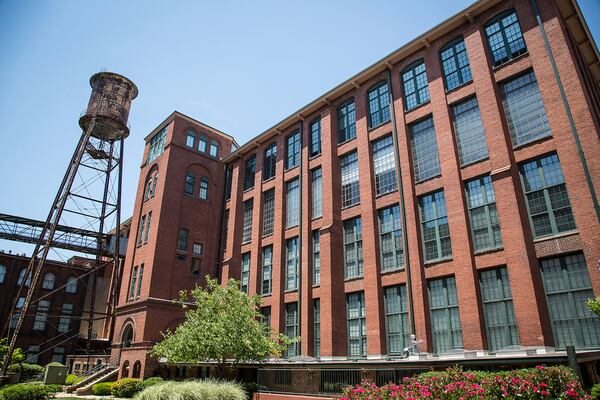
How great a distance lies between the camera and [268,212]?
33031 mm

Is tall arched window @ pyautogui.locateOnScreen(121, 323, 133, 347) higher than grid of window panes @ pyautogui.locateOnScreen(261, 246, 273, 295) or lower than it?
lower

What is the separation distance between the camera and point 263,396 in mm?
21516

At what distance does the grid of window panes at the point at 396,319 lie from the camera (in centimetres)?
2141

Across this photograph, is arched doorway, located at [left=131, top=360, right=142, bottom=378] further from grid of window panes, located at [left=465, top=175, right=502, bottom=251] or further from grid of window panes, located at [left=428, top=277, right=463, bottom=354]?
grid of window panes, located at [left=465, top=175, right=502, bottom=251]

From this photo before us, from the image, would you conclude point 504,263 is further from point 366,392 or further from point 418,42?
point 418,42

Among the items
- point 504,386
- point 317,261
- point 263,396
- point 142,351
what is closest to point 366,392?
point 504,386

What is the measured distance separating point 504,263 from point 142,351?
24.7 meters

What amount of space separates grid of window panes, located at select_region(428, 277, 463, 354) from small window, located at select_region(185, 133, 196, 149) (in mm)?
25838

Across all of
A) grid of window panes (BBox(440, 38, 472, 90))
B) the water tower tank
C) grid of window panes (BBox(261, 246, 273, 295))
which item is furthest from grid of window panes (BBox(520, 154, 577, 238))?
the water tower tank

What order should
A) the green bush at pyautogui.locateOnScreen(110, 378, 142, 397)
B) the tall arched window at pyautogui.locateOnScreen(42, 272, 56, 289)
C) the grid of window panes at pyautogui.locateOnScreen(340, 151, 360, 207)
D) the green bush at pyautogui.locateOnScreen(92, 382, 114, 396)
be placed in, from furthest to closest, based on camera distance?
the tall arched window at pyautogui.locateOnScreen(42, 272, 56, 289) < the green bush at pyautogui.locateOnScreen(92, 382, 114, 396) < the green bush at pyautogui.locateOnScreen(110, 378, 142, 397) < the grid of window panes at pyautogui.locateOnScreen(340, 151, 360, 207)

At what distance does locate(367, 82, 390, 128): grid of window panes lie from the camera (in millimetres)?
26469

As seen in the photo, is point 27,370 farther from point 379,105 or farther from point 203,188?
point 379,105

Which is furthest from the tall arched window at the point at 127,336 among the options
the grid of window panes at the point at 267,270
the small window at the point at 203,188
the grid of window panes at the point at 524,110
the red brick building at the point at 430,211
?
the grid of window panes at the point at 524,110

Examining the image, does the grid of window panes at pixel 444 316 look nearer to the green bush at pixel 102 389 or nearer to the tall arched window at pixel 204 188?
the green bush at pixel 102 389
